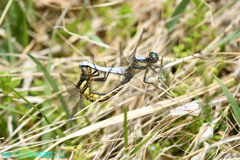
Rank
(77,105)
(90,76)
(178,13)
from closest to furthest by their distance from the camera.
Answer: (77,105) → (90,76) → (178,13)

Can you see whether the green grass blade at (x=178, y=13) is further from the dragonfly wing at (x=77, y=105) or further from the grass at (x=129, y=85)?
the dragonfly wing at (x=77, y=105)

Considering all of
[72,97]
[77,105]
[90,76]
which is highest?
[90,76]

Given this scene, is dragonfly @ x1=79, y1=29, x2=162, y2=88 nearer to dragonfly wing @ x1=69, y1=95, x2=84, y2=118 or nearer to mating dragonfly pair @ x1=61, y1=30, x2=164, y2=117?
mating dragonfly pair @ x1=61, y1=30, x2=164, y2=117

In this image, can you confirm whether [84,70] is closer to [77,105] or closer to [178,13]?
[77,105]

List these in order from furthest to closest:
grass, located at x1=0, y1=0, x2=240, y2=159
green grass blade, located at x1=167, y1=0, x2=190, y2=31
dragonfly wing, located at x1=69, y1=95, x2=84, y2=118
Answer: green grass blade, located at x1=167, y1=0, x2=190, y2=31 → dragonfly wing, located at x1=69, y1=95, x2=84, y2=118 → grass, located at x1=0, y1=0, x2=240, y2=159

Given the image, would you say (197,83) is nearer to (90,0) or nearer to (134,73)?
(134,73)

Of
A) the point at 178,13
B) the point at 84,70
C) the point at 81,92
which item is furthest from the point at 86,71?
the point at 178,13

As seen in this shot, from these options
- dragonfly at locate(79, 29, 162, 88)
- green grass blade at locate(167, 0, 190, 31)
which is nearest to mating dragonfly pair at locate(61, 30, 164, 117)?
dragonfly at locate(79, 29, 162, 88)

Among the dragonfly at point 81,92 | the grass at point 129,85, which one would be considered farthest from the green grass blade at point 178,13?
the dragonfly at point 81,92
